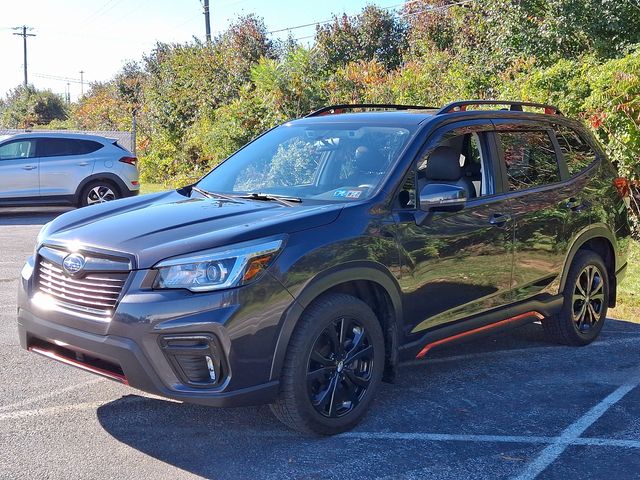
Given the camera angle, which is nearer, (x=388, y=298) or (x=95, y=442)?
(x=95, y=442)

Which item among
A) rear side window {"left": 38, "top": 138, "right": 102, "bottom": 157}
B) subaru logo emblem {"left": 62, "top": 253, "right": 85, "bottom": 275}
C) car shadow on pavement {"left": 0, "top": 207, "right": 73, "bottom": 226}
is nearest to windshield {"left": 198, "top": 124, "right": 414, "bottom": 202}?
subaru logo emblem {"left": 62, "top": 253, "right": 85, "bottom": 275}

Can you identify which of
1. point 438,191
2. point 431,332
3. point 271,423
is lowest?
point 271,423

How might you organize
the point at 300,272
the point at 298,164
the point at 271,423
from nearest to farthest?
1. the point at 300,272
2. the point at 271,423
3. the point at 298,164

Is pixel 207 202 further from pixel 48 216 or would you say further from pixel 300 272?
pixel 48 216

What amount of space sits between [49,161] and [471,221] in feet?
36.1

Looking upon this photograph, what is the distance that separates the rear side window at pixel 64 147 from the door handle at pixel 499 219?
10936 mm

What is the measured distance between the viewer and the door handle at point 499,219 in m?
5.16

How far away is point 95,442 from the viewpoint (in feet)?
13.6

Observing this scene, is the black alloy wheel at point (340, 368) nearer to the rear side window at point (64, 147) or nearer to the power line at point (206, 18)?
the rear side window at point (64, 147)

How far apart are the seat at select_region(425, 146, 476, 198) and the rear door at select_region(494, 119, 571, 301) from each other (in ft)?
1.05

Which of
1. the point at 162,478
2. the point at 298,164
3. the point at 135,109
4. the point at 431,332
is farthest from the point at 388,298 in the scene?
the point at 135,109

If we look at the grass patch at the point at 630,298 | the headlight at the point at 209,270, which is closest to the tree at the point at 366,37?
the grass patch at the point at 630,298

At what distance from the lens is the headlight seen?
3830 millimetres

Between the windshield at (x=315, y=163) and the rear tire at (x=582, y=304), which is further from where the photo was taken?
the rear tire at (x=582, y=304)
